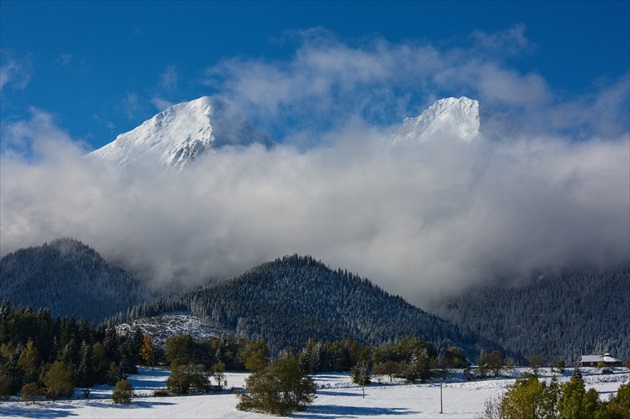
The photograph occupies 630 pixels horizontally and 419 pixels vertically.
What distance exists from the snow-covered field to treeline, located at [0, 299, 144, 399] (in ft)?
15.5

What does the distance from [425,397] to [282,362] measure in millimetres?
33371

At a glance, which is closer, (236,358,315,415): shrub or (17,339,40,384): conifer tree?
(236,358,315,415): shrub

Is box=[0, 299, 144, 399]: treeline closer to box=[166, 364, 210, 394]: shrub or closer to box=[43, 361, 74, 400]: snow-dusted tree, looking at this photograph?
box=[43, 361, 74, 400]: snow-dusted tree

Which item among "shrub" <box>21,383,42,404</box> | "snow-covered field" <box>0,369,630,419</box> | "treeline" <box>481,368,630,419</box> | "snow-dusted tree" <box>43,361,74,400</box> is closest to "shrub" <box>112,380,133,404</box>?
"snow-covered field" <box>0,369,630,419</box>

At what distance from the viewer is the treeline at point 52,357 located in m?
149

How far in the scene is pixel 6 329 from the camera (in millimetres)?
187625

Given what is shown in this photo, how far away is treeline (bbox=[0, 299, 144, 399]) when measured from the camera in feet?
488

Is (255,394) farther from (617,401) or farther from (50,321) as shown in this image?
(50,321)

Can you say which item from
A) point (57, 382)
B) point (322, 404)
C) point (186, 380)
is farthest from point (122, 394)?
point (322, 404)

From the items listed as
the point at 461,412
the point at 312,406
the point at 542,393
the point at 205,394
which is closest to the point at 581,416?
the point at 542,393

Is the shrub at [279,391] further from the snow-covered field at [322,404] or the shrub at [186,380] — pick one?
the shrub at [186,380]

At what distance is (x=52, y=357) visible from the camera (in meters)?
182

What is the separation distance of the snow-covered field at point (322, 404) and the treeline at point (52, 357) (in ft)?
15.5

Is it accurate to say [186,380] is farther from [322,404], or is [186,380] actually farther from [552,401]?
[552,401]
